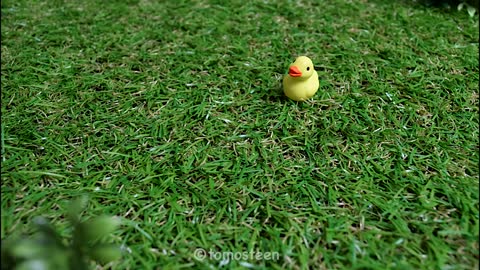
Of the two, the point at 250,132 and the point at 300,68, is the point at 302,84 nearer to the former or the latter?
the point at 300,68

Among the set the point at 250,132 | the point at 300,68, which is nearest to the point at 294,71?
the point at 300,68

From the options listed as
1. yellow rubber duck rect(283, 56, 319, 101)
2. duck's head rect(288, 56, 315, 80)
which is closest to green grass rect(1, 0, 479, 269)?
yellow rubber duck rect(283, 56, 319, 101)

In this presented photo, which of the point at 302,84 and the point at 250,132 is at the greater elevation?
the point at 302,84

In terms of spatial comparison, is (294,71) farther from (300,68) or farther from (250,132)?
(250,132)

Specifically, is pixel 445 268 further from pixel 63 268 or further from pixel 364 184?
pixel 63 268

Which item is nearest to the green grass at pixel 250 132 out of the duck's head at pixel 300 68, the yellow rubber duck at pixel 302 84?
the yellow rubber duck at pixel 302 84

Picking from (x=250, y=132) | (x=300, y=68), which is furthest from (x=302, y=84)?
(x=250, y=132)
